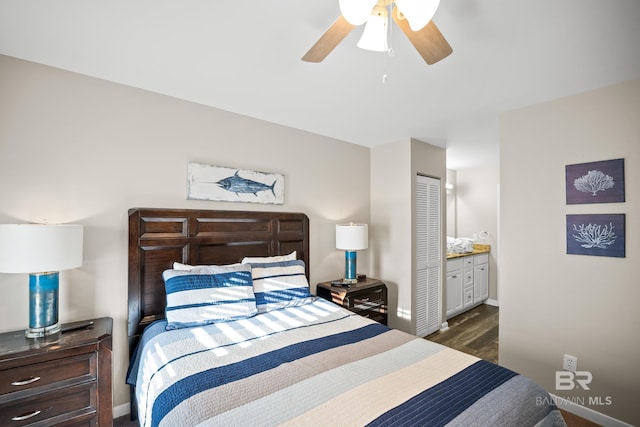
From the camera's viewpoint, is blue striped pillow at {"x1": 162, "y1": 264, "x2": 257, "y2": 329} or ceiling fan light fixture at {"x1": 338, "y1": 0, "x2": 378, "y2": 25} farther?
blue striped pillow at {"x1": 162, "y1": 264, "x2": 257, "y2": 329}

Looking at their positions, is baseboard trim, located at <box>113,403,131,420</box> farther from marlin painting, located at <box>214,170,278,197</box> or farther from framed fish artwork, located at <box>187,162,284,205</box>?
marlin painting, located at <box>214,170,278,197</box>

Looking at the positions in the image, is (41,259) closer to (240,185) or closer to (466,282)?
(240,185)

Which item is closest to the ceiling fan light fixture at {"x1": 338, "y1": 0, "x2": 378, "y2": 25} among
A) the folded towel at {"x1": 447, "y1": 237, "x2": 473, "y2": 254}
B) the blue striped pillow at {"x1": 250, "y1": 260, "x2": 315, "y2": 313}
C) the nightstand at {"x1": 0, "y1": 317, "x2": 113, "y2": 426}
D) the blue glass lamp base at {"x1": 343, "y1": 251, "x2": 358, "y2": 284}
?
the blue striped pillow at {"x1": 250, "y1": 260, "x2": 315, "y2": 313}

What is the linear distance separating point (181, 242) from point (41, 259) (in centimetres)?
86

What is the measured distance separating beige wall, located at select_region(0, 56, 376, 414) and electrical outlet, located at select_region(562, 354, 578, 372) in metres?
2.99

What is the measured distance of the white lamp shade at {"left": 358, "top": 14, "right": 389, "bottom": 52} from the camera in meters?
1.25

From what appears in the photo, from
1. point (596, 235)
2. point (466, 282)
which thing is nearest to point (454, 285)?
point (466, 282)

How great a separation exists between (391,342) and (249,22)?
6.64ft

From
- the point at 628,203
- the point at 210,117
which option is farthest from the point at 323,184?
the point at 628,203

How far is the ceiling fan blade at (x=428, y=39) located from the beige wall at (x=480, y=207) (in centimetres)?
440

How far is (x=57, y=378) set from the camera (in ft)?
5.27

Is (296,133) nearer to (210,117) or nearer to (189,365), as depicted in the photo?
(210,117)

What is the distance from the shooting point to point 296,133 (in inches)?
124

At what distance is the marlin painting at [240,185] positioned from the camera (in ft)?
8.61
